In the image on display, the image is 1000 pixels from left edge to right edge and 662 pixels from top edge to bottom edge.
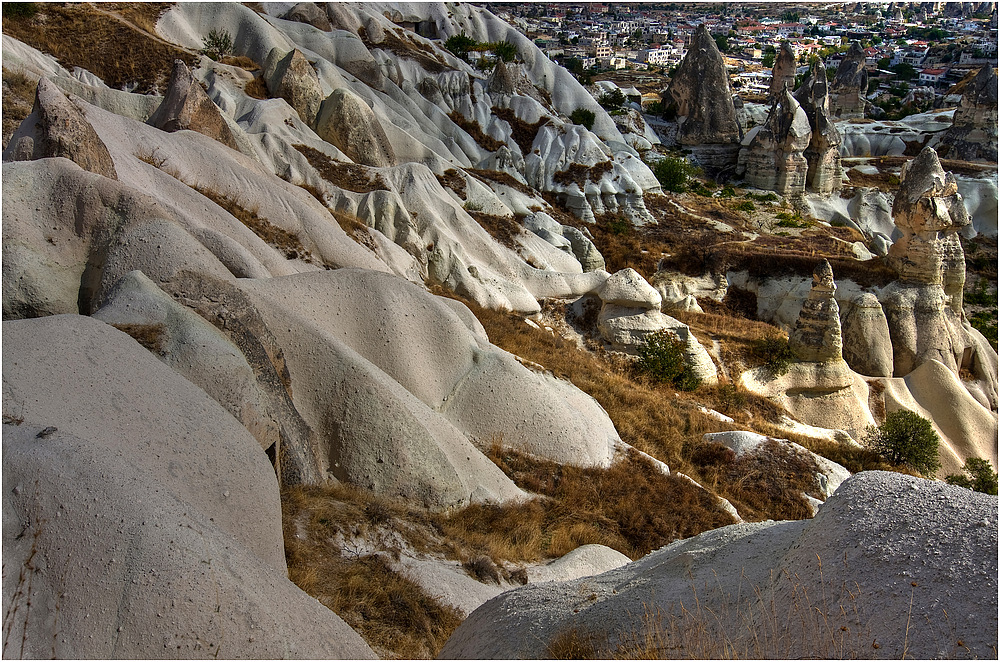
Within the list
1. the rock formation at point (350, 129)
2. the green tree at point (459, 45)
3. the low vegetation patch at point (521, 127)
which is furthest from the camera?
the green tree at point (459, 45)

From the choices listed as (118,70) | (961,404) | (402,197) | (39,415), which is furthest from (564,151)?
(39,415)

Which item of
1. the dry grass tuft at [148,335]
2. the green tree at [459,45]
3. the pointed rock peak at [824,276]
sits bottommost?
the green tree at [459,45]

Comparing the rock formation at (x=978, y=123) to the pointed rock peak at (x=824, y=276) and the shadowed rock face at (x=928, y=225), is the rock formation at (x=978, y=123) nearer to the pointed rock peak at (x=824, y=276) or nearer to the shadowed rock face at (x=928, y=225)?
the shadowed rock face at (x=928, y=225)

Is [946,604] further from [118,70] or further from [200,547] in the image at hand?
[118,70]

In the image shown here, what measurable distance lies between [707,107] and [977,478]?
4097 cm

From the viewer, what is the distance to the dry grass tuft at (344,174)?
2226 centimetres

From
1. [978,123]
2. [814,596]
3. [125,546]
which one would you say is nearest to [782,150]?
[978,123]

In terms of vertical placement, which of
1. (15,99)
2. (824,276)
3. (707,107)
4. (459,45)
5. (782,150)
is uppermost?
(15,99)

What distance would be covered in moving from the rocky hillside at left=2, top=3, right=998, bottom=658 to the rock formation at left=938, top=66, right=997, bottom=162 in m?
32.0

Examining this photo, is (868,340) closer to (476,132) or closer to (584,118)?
(476,132)

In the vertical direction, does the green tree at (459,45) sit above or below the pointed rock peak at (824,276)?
below

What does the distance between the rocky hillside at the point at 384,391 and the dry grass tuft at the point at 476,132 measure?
882 cm

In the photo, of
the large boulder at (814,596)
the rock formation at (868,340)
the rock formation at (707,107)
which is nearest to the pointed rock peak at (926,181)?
the rock formation at (868,340)

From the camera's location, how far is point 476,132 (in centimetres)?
4062
